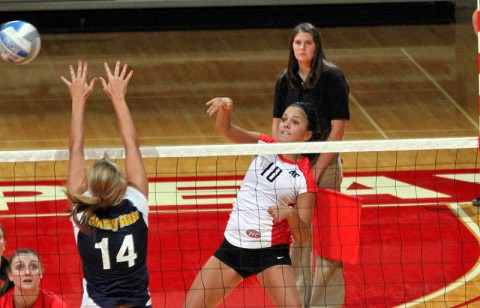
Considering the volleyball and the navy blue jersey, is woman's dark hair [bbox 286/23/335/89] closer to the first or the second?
the volleyball

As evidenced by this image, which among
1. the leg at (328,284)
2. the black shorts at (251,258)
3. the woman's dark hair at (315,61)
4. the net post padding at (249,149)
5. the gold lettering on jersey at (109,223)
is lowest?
the leg at (328,284)

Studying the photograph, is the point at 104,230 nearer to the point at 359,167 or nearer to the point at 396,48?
the point at 359,167

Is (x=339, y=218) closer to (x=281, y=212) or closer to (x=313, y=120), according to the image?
(x=313, y=120)

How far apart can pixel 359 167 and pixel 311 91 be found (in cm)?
494

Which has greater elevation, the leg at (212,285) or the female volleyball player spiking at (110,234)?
the female volleyball player spiking at (110,234)

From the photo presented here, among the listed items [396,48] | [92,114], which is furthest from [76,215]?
[396,48]

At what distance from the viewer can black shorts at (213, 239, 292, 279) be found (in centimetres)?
703

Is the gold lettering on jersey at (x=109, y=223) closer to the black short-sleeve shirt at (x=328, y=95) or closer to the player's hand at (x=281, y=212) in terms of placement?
the player's hand at (x=281, y=212)

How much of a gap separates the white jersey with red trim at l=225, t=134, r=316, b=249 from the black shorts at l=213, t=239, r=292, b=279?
38mm

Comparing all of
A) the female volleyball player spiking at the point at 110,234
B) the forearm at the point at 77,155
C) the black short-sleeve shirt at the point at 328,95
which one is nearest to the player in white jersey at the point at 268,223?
the black short-sleeve shirt at the point at 328,95

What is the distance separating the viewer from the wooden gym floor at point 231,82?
14.3 meters

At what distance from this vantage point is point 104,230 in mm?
5375

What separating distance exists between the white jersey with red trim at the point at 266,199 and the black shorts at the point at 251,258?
4 cm

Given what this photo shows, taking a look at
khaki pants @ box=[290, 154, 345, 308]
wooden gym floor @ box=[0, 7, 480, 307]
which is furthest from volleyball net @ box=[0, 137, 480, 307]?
wooden gym floor @ box=[0, 7, 480, 307]
